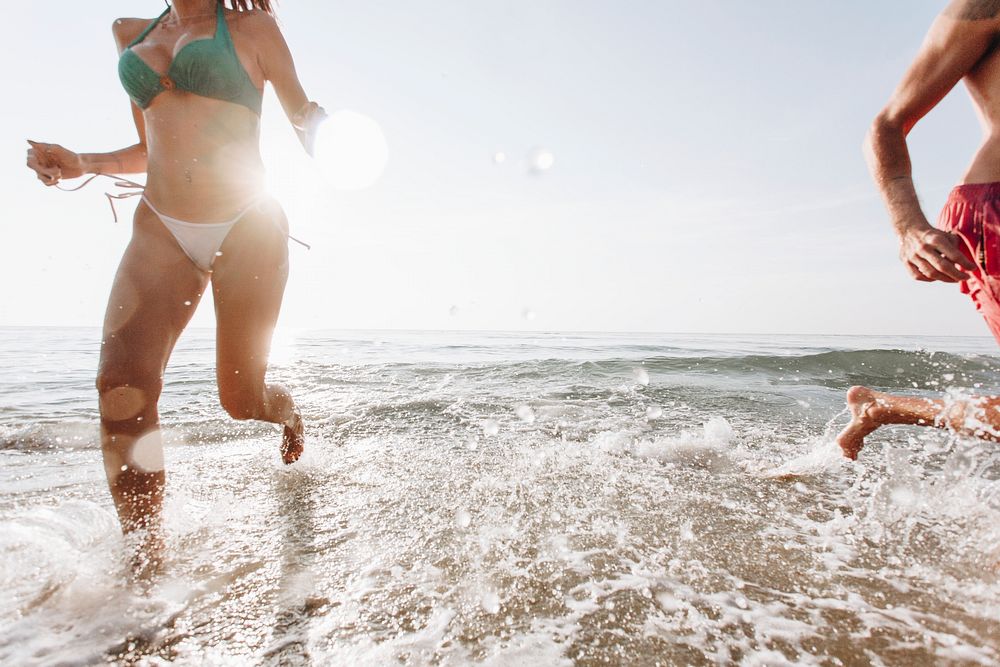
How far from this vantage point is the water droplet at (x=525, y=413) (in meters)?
4.54

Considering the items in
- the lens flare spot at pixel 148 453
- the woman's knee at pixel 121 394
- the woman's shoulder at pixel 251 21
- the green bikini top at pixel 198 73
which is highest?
the woman's shoulder at pixel 251 21

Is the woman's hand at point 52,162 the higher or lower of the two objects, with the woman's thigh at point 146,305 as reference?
higher

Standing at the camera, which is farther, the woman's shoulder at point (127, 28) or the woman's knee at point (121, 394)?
the woman's shoulder at point (127, 28)

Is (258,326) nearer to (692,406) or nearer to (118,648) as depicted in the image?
(118,648)

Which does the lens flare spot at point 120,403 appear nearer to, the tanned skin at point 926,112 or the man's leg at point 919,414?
the tanned skin at point 926,112

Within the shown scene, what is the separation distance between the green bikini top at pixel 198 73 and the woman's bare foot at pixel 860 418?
3.10 meters

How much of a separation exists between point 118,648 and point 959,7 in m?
3.47

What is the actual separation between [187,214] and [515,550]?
1.87 m

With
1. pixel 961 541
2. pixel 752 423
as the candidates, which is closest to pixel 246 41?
pixel 961 541

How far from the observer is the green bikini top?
2.03 meters

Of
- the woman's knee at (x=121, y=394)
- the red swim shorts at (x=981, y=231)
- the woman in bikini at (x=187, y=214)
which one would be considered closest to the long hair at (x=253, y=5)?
the woman in bikini at (x=187, y=214)

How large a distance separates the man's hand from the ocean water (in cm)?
89

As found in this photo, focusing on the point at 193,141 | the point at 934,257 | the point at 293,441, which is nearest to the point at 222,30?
the point at 193,141

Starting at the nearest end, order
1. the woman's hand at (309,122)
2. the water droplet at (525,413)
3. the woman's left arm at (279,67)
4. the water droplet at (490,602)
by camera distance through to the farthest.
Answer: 1. the water droplet at (490,602)
2. the woman's hand at (309,122)
3. the woman's left arm at (279,67)
4. the water droplet at (525,413)
